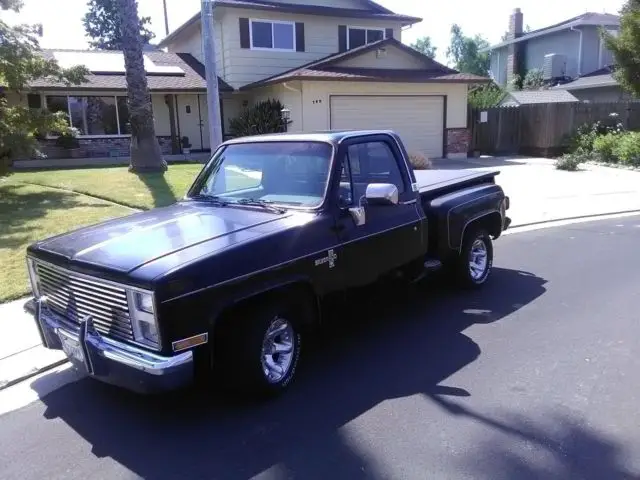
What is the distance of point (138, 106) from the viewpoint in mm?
15609

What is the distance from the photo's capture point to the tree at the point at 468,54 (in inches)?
2235

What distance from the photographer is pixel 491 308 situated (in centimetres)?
571

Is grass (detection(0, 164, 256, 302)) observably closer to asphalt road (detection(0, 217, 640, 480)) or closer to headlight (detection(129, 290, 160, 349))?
headlight (detection(129, 290, 160, 349))

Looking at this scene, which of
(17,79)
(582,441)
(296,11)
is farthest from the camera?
(296,11)

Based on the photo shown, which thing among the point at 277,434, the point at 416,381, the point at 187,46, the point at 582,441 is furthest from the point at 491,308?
the point at 187,46

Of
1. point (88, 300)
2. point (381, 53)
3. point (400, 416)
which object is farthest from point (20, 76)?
point (381, 53)

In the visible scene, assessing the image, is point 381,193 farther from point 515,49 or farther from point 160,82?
point 515,49

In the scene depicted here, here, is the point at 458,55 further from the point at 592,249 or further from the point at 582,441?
the point at 582,441

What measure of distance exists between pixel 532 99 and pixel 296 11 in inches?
609

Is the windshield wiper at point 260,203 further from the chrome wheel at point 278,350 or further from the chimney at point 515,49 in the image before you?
the chimney at point 515,49

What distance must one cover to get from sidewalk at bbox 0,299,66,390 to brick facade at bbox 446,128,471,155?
767 inches

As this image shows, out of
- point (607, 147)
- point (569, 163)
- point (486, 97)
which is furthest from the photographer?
point (486, 97)

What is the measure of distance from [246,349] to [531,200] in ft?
34.9

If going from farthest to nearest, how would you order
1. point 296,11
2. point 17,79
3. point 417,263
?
1. point 296,11
2. point 17,79
3. point 417,263
